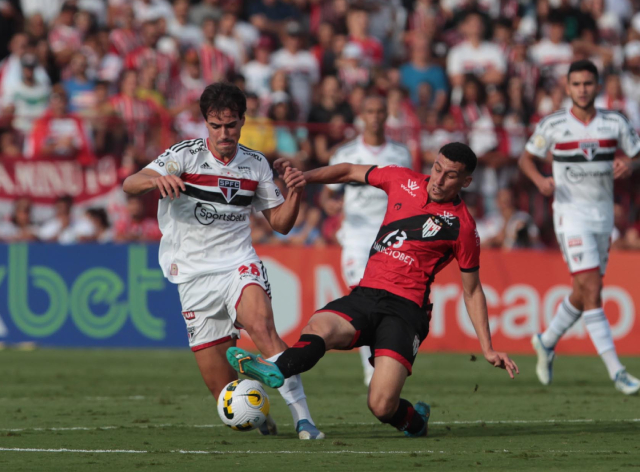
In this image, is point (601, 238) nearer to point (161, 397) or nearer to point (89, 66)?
point (161, 397)

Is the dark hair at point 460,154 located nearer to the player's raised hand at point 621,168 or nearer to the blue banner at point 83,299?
the player's raised hand at point 621,168

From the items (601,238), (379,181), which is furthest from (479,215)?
(379,181)

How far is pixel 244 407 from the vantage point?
7016 millimetres

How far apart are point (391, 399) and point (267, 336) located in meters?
0.92

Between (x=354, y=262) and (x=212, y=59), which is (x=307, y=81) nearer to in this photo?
(x=212, y=59)

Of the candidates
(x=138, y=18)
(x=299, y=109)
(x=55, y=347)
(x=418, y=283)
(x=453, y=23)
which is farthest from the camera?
(x=453, y=23)

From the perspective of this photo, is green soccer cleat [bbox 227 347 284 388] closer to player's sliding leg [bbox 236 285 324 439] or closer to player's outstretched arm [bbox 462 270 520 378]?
player's sliding leg [bbox 236 285 324 439]

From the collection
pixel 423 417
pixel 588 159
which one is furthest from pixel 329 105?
pixel 423 417

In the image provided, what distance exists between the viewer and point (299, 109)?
17.7 metres

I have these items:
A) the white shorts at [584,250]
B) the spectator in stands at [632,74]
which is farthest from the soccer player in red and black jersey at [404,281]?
the spectator in stands at [632,74]

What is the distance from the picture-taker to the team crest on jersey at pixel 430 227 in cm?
766

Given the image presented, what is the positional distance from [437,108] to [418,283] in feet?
34.7

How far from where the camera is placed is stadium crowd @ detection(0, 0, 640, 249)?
610 inches

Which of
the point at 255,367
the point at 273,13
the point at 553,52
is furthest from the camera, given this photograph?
the point at 273,13
